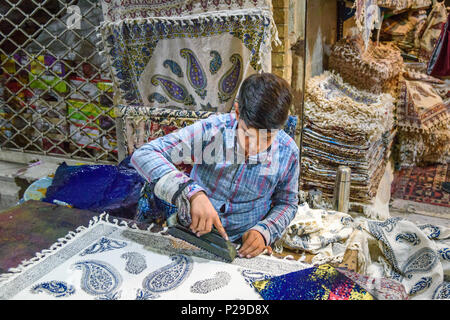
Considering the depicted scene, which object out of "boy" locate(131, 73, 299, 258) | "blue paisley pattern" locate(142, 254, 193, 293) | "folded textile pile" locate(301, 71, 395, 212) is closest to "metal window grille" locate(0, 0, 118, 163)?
"folded textile pile" locate(301, 71, 395, 212)

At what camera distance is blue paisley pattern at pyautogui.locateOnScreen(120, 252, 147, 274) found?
4.35 ft

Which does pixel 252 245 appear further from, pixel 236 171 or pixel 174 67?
pixel 174 67

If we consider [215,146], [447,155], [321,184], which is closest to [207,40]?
[215,146]

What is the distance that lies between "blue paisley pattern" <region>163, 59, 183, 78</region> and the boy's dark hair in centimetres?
127

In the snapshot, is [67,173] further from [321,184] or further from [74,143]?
[321,184]

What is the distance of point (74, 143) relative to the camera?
11.6 feet

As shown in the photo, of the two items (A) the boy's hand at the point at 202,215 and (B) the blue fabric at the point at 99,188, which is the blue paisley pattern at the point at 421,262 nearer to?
(A) the boy's hand at the point at 202,215

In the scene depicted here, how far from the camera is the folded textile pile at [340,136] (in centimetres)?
317

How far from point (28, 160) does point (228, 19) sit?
2.50 metres

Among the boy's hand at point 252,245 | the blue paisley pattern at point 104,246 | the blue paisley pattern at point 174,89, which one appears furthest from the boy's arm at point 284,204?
the blue paisley pattern at point 174,89

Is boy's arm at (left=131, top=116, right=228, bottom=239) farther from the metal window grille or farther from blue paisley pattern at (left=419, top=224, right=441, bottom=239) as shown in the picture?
the metal window grille

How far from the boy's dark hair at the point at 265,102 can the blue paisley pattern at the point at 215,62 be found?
1.07m

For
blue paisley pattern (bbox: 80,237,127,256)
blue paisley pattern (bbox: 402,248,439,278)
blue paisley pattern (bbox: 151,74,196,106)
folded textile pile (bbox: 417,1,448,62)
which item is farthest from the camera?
folded textile pile (bbox: 417,1,448,62)

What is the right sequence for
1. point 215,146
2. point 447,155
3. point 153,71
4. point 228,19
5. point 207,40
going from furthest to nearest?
point 447,155 < point 153,71 < point 207,40 < point 228,19 < point 215,146
